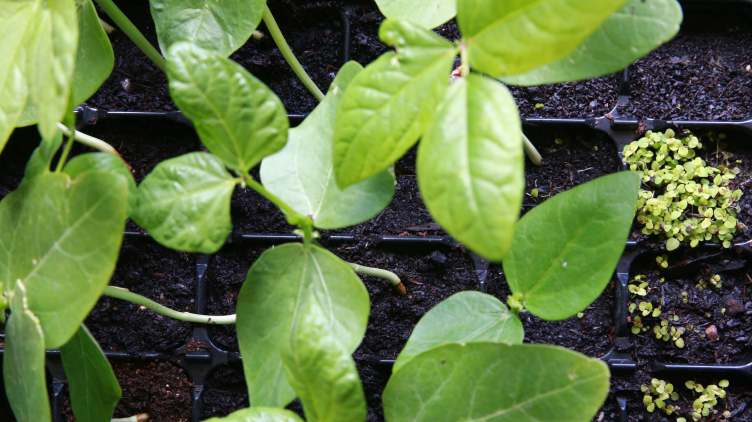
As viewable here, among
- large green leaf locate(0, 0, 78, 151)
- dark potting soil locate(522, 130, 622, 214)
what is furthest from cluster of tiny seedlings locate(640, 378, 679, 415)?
large green leaf locate(0, 0, 78, 151)

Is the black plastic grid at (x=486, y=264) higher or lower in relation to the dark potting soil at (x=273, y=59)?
lower

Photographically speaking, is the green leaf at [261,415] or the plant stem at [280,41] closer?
the green leaf at [261,415]

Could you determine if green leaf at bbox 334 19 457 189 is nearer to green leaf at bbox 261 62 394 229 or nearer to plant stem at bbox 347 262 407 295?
green leaf at bbox 261 62 394 229

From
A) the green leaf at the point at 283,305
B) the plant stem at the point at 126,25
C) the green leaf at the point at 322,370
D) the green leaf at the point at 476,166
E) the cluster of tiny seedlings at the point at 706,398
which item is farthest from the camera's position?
the cluster of tiny seedlings at the point at 706,398

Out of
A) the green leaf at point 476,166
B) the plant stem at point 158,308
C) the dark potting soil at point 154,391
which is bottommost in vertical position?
the dark potting soil at point 154,391

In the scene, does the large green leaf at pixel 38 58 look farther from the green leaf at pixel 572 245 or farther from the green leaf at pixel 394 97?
the green leaf at pixel 572 245

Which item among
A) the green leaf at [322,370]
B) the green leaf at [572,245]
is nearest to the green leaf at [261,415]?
the green leaf at [322,370]

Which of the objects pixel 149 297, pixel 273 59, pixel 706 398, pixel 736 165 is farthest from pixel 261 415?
pixel 736 165
